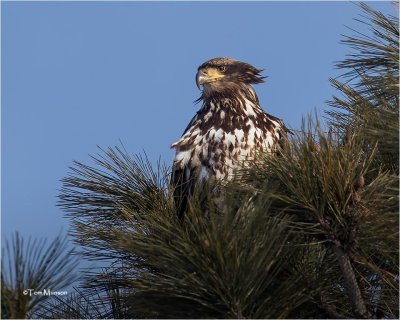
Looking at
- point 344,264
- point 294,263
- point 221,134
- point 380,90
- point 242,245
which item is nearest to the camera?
point 242,245

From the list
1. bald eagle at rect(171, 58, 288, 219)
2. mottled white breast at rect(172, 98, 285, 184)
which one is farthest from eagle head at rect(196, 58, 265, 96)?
mottled white breast at rect(172, 98, 285, 184)

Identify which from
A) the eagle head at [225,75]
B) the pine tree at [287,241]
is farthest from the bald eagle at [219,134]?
the pine tree at [287,241]

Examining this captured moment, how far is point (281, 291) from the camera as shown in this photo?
3.52m

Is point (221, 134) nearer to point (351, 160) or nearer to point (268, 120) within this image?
point (268, 120)

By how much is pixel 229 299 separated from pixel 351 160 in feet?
2.65

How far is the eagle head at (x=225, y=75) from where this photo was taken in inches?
263

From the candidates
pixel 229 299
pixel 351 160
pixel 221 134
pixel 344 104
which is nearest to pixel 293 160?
pixel 351 160

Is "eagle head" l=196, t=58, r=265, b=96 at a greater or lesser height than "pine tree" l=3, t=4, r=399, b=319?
greater

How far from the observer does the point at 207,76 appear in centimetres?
673

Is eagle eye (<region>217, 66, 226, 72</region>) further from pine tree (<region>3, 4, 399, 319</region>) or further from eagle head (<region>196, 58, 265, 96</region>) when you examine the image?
pine tree (<region>3, 4, 399, 319</region>)

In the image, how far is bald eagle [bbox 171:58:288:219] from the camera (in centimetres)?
582

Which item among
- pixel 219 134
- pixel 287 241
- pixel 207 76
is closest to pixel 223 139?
pixel 219 134

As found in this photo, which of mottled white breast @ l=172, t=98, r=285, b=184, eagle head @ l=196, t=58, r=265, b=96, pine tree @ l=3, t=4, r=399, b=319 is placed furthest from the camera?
eagle head @ l=196, t=58, r=265, b=96

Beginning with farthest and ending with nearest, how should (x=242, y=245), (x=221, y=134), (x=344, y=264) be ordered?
(x=221, y=134), (x=344, y=264), (x=242, y=245)
